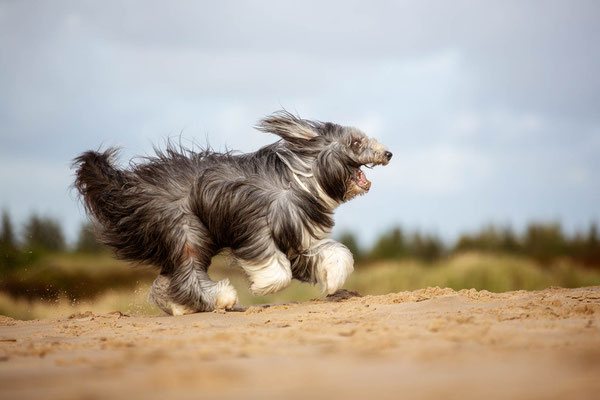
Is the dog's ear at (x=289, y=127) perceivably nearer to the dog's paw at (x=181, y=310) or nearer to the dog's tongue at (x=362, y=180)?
the dog's tongue at (x=362, y=180)

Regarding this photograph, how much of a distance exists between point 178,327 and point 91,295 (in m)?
5.05

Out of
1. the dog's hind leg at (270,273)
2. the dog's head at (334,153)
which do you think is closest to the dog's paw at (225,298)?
the dog's hind leg at (270,273)

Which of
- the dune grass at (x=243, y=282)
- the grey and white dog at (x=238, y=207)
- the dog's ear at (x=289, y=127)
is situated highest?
the dog's ear at (x=289, y=127)

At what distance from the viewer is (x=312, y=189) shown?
23.6 feet

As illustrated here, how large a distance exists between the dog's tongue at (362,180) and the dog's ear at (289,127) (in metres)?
0.61

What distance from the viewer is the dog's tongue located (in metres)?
7.33

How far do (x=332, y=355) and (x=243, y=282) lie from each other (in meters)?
4.86

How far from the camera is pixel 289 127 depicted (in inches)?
292

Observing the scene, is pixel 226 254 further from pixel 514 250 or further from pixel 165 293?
pixel 514 250

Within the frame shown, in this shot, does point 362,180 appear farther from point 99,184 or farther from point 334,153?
Result: point 99,184

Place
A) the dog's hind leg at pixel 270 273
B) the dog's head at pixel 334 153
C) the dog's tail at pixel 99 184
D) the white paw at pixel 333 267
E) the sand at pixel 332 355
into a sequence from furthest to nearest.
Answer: the dog's tail at pixel 99 184
the dog's head at pixel 334 153
the white paw at pixel 333 267
the dog's hind leg at pixel 270 273
the sand at pixel 332 355

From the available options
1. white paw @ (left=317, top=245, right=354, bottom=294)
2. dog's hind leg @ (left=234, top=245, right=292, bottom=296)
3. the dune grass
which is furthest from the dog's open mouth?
the dune grass

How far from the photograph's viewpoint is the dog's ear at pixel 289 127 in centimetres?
737

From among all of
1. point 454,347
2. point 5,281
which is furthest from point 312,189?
point 5,281
